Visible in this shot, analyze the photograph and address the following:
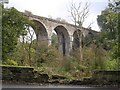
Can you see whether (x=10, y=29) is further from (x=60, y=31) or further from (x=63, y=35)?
(x=63, y=35)

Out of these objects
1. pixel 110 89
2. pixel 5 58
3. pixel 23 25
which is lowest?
pixel 110 89

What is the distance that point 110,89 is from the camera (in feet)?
18.7

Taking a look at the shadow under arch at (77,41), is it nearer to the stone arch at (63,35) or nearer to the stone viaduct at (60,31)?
the stone viaduct at (60,31)

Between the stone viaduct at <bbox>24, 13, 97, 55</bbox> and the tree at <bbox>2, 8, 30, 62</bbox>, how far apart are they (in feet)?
21.4

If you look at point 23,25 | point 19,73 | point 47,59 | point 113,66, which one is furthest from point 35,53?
point 19,73

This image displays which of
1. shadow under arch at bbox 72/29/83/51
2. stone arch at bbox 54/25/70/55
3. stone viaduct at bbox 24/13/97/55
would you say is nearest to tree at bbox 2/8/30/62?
shadow under arch at bbox 72/29/83/51

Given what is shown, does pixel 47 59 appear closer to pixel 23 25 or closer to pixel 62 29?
pixel 23 25

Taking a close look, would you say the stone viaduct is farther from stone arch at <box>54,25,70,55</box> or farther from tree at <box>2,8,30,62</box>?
tree at <box>2,8,30,62</box>

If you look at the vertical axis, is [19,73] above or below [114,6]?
below

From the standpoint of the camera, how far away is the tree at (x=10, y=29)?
9294mm

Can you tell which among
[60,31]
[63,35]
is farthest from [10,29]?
[63,35]

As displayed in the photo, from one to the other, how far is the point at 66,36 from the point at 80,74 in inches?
483

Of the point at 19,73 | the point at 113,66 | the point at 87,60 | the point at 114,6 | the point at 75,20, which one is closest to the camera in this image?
the point at 19,73

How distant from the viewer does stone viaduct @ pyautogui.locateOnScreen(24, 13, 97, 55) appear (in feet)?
59.8
